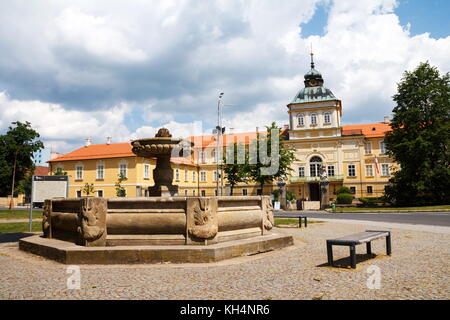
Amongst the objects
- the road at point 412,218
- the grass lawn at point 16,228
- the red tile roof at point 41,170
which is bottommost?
the road at point 412,218

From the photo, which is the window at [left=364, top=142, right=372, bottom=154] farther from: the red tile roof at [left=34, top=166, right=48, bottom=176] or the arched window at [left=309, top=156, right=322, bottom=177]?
the red tile roof at [left=34, top=166, right=48, bottom=176]

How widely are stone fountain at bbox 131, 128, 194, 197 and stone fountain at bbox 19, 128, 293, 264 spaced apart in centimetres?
244

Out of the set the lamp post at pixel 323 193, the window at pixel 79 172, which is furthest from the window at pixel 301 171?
the window at pixel 79 172

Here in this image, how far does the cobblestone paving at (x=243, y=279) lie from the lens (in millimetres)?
4516

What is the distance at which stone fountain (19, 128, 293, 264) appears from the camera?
6.49 metres

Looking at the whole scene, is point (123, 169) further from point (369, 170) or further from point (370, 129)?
point (370, 129)

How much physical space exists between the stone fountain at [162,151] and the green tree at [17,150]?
45.3 m

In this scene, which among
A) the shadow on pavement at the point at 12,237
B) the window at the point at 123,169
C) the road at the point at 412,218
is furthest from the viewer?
the window at the point at 123,169

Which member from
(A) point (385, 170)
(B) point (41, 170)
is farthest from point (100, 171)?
(A) point (385, 170)

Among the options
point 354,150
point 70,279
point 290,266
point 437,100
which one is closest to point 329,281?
point 290,266

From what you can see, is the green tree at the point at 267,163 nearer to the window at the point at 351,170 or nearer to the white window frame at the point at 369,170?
the window at the point at 351,170

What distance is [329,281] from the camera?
5172 millimetres

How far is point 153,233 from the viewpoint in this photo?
22.8ft
